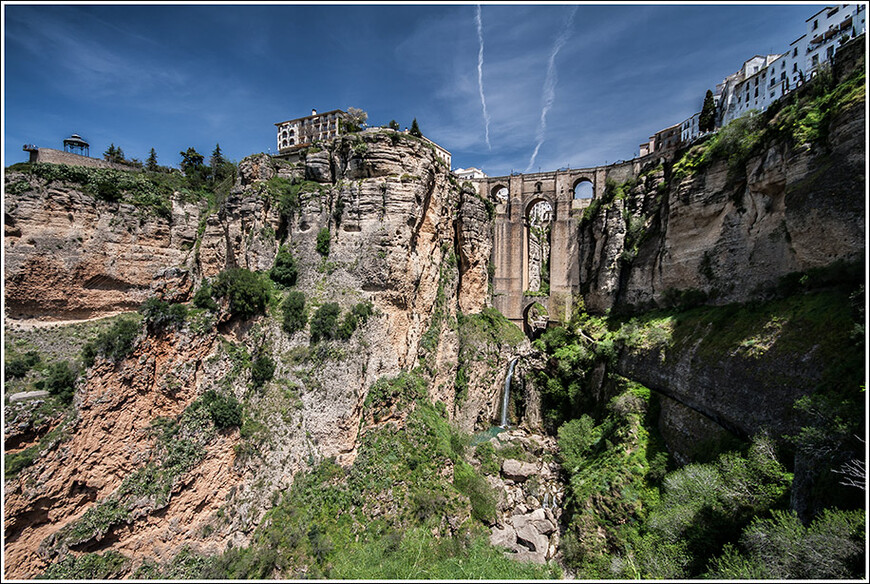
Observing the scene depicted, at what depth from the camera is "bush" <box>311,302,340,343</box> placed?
65.6 ft

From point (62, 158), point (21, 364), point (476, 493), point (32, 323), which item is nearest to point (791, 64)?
point (476, 493)

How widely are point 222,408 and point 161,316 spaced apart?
221 inches

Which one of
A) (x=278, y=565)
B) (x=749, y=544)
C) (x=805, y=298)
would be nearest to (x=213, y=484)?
(x=278, y=565)

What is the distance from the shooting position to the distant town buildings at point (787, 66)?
1250 inches

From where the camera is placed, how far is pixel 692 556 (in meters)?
12.9

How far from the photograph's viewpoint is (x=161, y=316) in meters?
18.2

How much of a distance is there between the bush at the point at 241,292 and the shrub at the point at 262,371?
9.45ft

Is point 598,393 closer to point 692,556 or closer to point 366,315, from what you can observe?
point 692,556

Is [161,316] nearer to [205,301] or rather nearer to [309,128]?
[205,301]

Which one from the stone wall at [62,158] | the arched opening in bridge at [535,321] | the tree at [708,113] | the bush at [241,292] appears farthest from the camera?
the arched opening in bridge at [535,321]

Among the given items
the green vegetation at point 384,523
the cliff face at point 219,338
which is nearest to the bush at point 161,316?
the cliff face at point 219,338

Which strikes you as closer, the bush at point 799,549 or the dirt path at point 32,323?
the bush at point 799,549

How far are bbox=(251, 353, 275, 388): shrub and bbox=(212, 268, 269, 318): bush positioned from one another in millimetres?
2881

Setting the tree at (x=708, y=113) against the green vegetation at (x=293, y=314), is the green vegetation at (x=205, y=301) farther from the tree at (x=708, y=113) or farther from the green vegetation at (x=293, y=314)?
the tree at (x=708, y=113)
